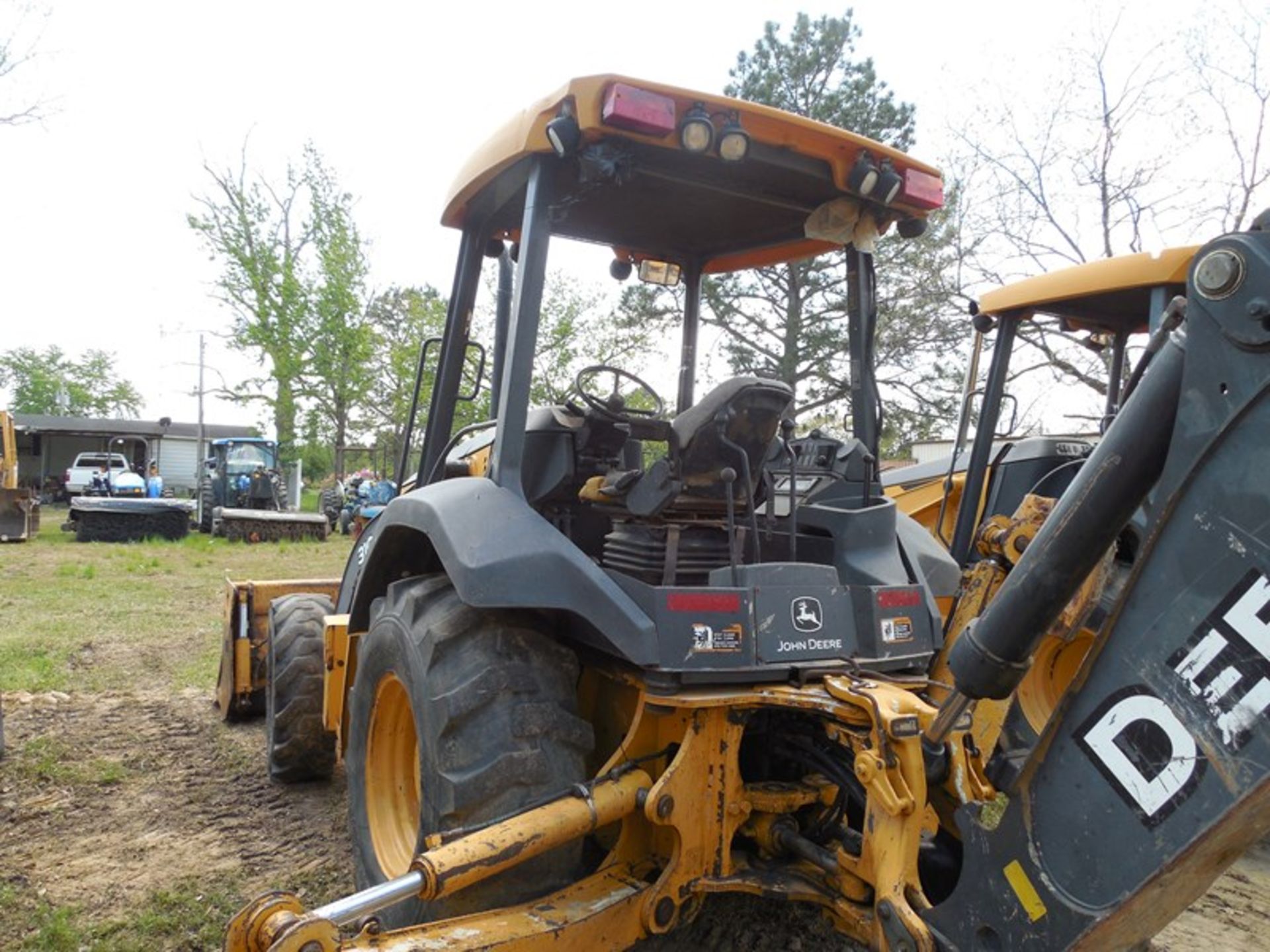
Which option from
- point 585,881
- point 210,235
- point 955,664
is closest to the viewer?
point 955,664

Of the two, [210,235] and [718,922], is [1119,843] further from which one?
[210,235]

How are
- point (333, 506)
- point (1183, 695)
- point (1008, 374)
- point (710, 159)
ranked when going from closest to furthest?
point (1183, 695) < point (710, 159) < point (1008, 374) < point (333, 506)

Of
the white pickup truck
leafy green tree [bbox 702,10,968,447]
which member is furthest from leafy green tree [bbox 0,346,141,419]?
leafy green tree [bbox 702,10,968,447]

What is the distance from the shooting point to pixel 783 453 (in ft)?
10.6

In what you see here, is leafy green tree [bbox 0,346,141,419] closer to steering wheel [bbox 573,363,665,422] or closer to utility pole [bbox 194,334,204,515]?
utility pole [bbox 194,334,204,515]

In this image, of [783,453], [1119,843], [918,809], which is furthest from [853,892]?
[783,453]

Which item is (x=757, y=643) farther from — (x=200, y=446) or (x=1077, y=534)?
(x=200, y=446)

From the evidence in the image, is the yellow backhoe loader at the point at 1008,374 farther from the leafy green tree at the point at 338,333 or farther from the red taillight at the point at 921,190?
the leafy green tree at the point at 338,333

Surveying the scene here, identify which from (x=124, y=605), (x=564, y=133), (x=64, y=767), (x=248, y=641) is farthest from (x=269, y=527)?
(x=564, y=133)

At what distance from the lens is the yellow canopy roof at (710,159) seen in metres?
2.53

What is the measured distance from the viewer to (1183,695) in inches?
58.0

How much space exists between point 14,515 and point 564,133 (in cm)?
1930

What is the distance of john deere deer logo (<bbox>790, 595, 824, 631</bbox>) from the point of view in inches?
100

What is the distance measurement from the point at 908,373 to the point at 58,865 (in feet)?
60.6
